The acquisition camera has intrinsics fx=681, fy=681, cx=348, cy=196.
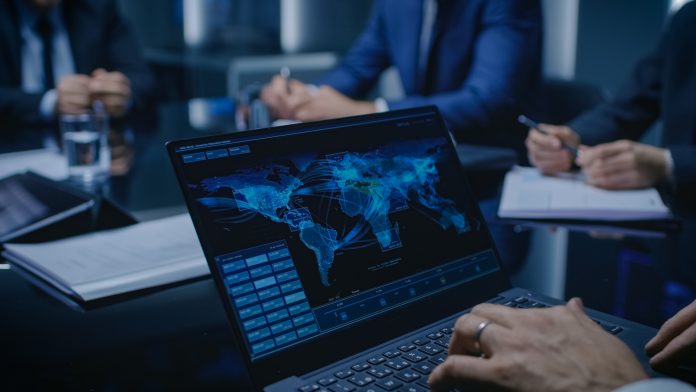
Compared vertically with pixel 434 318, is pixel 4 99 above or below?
above

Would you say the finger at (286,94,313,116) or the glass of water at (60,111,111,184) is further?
the finger at (286,94,313,116)

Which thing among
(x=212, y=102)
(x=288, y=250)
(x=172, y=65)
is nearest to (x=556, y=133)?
(x=288, y=250)

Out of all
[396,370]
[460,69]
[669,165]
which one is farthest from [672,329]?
[460,69]

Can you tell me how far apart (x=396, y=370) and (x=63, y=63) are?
8.63 feet

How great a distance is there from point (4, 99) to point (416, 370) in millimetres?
2042

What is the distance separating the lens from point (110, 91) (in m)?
2.28

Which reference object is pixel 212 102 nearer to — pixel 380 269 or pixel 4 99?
pixel 4 99

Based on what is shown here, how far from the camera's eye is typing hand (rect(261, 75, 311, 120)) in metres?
1.89

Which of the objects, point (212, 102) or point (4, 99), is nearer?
point (4, 99)

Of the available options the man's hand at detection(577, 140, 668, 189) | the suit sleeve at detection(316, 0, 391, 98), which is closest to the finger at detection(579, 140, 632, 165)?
the man's hand at detection(577, 140, 668, 189)

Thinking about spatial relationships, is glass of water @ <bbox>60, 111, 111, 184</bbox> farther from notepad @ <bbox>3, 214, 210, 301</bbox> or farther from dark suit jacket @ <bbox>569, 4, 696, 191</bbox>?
dark suit jacket @ <bbox>569, 4, 696, 191</bbox>

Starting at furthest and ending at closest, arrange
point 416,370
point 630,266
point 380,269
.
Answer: point 630,266, point 380,269, point 416,370

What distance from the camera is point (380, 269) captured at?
710 mm

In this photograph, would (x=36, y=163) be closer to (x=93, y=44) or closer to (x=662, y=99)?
(x=93, y=44)
